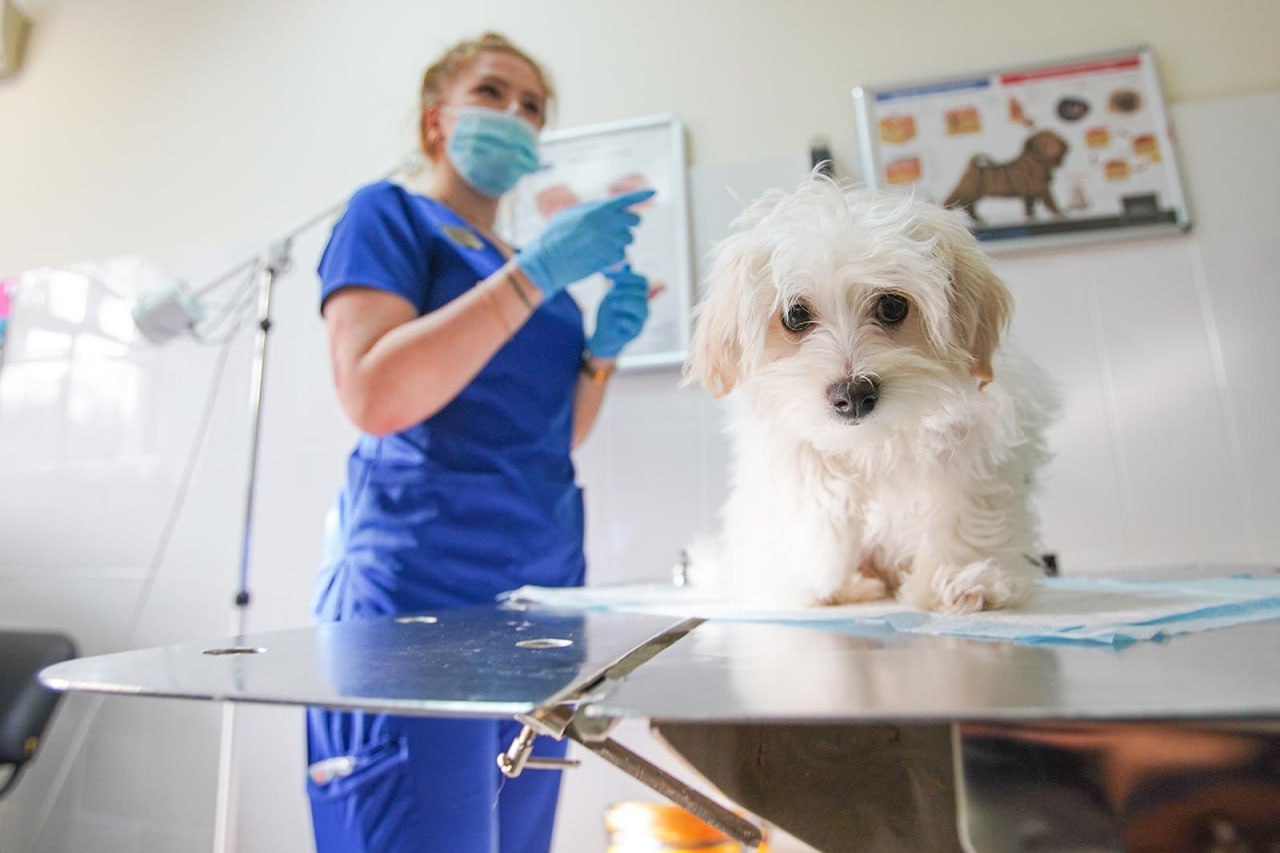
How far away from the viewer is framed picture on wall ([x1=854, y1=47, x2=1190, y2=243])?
140 centimetres

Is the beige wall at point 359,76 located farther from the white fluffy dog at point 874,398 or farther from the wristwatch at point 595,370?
the white fluffy dog at point 874,398

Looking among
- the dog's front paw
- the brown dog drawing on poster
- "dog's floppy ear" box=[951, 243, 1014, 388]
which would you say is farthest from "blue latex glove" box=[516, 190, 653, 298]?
the brown dog drawing on poster

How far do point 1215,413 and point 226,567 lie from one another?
2.19 meters

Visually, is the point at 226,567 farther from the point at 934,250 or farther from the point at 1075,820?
the point at 1075,820

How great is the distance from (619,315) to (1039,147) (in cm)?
101

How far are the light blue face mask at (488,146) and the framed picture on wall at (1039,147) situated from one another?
81cm

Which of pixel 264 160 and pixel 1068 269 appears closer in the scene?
pixel 1068 269

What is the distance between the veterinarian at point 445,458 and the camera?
697 millimetres

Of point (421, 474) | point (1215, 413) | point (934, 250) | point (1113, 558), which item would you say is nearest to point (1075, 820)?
Result: point (934, 250)

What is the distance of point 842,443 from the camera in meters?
0.62

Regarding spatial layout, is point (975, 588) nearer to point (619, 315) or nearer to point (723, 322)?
point (723, 322)

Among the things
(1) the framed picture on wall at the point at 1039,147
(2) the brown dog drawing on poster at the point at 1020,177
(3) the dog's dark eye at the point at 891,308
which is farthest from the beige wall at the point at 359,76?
(3) the dog's dark eye at the point at 891,308

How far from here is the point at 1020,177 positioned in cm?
145

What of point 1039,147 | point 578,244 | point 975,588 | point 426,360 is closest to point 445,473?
point 426,360
